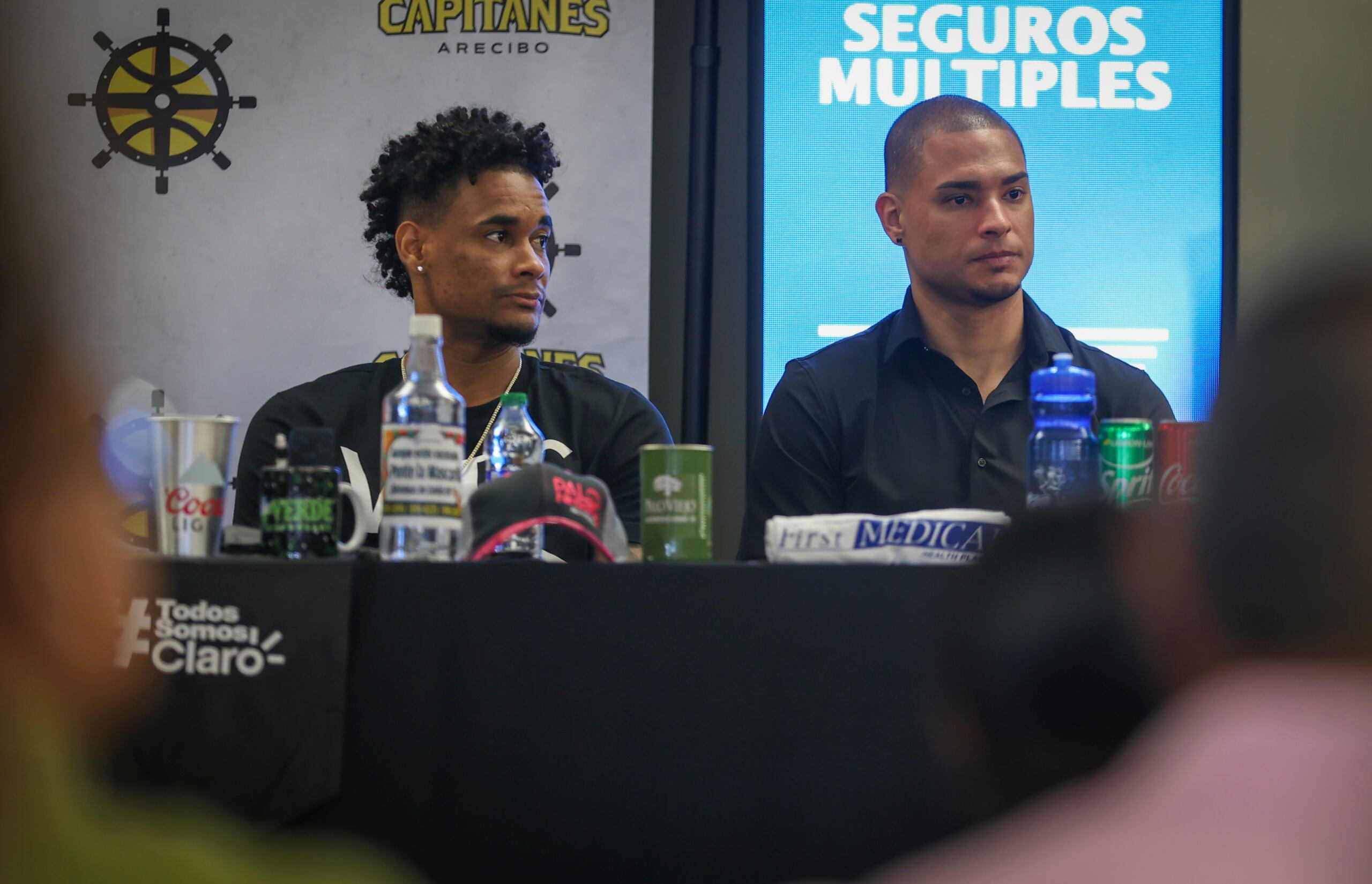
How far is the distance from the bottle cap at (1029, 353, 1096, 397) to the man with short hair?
60cm

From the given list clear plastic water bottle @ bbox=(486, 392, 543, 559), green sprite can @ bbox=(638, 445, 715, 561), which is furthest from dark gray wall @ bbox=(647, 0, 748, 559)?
green sprite can @ bbox=(638, 445, 715, 561)

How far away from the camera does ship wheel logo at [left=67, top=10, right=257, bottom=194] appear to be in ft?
9.46

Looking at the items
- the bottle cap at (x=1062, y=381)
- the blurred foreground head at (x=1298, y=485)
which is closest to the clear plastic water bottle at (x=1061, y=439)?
the bottle cap at (x=1062, y=381)

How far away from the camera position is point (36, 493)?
476 mm

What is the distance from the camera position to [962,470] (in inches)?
84.9

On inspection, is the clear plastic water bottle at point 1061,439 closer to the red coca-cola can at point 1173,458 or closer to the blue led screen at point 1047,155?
the red coca-cola can at point 1173,458

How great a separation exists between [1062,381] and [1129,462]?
16cm

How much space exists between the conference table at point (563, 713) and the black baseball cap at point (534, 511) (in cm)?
8

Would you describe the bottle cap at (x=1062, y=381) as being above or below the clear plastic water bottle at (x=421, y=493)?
above

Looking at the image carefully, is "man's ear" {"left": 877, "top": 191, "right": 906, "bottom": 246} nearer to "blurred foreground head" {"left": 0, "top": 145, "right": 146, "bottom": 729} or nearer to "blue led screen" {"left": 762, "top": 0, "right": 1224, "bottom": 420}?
"blue led screen" {"left": 762, "top": 0, "right": 1224, "bottom": 420}

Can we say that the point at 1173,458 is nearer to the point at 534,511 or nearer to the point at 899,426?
the point at 534,511

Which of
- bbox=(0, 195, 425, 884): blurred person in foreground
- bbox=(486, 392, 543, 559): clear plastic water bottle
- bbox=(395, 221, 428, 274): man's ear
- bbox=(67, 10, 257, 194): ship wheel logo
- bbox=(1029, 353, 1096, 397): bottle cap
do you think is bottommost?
bbox=(0, 195, 425, 884): blurred person in foreground

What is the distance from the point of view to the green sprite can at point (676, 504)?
3.87 feet

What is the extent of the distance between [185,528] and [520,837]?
0.44 m
